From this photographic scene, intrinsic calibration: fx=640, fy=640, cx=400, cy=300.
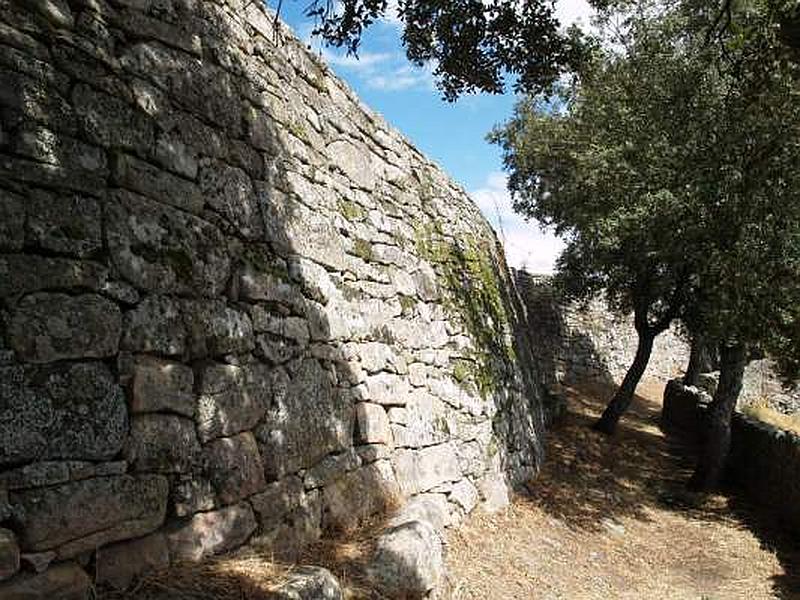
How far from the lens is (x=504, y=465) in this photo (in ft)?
26.0

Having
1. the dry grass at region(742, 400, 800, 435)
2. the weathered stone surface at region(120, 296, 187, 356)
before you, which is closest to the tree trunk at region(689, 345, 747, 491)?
the dry grass at region(742, 400, 800, 435)

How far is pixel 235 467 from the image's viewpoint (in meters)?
3.80

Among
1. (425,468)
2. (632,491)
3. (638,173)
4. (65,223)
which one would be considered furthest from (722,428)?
(65,223)

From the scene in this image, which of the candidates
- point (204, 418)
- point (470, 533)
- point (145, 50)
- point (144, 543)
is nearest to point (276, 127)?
point (145, 50)

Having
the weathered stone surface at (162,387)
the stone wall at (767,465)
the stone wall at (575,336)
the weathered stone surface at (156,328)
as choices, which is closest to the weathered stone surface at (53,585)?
the weathered stone surface at (162,387)

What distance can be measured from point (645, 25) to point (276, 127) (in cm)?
1019

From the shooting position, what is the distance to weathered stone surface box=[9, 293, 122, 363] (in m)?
2.85

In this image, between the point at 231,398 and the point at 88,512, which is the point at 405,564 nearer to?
the point at 231,398

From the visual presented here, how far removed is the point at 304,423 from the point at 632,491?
7.35 meters

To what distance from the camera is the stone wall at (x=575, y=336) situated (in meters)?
20.9

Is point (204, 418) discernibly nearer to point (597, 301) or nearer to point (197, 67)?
point (197, 67)

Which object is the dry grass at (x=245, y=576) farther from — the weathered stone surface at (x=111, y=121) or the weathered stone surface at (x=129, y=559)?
the weathered stone surface at (x=111, y=121)

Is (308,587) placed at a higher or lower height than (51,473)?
lower

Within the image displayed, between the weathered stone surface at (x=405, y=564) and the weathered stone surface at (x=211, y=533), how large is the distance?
0.95 m
